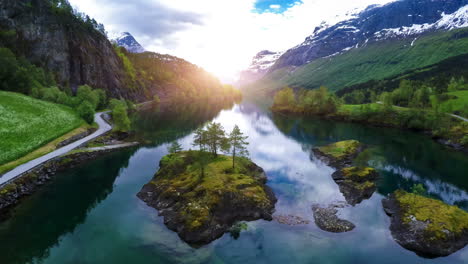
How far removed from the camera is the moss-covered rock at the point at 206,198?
37.1m

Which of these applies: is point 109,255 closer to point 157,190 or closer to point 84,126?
point 157,190

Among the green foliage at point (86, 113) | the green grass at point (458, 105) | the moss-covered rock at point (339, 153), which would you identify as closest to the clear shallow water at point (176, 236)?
the moss-covered rock at point (339, 153)

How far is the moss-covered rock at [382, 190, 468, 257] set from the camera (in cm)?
3444

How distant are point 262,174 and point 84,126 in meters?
65.3

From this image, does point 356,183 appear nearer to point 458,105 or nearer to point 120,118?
point 120,118

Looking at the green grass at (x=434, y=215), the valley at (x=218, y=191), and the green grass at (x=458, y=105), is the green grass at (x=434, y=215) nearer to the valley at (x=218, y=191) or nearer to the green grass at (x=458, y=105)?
the valley at (x=218, y=191)

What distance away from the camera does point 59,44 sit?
147m

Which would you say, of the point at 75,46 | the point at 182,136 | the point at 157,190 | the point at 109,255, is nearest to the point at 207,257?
the point at 109,255

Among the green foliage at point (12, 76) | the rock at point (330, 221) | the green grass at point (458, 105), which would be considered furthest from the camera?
the green grass at point (458, 105)

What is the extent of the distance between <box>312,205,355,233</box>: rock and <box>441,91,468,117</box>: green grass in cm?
10199

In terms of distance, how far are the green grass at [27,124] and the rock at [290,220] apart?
54.4 metres

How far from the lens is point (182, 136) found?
9675 centimetres

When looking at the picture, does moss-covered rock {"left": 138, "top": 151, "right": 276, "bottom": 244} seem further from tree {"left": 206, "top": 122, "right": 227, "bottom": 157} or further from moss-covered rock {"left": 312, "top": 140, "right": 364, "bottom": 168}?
moss-covered rock {"left": 312, "top": 140, "right": 364, "bottom": 168}

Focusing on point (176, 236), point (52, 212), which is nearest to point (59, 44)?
point (52, 212)
